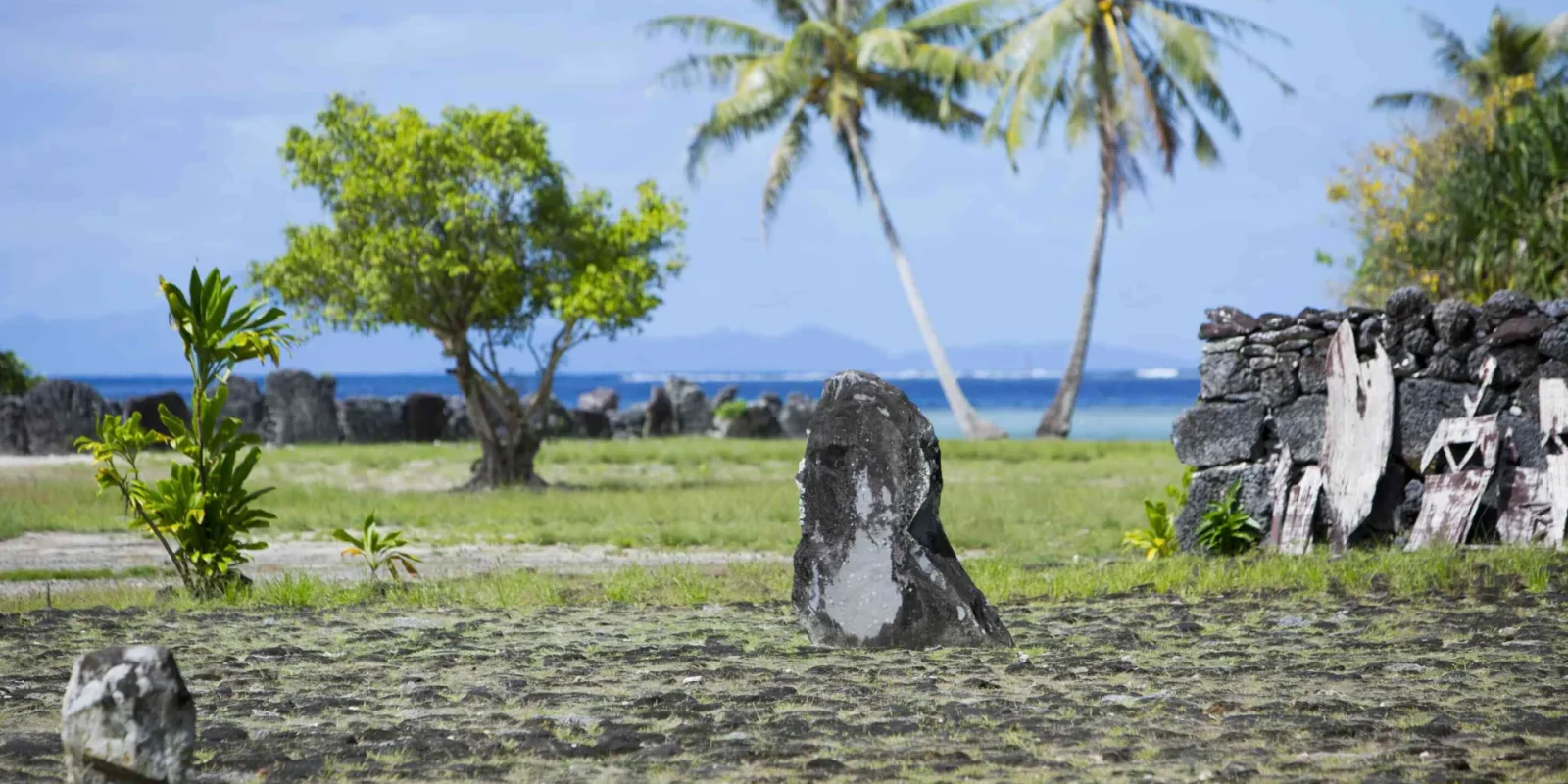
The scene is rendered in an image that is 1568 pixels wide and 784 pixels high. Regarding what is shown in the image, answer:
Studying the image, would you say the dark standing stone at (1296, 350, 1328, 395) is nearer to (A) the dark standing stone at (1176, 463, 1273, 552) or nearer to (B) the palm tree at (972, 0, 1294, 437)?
(A) the dark standing stone at (1176, 463, 1273, 552)

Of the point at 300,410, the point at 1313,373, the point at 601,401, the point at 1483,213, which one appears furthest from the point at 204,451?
the point at 601,401

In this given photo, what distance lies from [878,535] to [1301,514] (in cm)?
539

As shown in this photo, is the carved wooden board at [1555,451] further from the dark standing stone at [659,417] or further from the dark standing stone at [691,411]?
the dark standing stone at [691,411]

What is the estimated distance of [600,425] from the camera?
132 feet

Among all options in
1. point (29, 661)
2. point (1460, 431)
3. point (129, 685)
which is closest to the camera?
point (129, 685)

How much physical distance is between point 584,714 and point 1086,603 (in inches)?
185

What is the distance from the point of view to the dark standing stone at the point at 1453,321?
12.9 metres

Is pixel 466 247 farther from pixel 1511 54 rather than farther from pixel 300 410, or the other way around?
pixel 1511 54

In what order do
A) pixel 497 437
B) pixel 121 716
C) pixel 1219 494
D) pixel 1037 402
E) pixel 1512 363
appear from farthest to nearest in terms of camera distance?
pixel 1037 402 → pixel 497 437 → pixel 1219 494 → pixel 1512 363 → pixel 121 716

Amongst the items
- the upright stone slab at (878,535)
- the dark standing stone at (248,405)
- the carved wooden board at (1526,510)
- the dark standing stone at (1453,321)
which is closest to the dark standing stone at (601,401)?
the dark standing stone at (248,405)

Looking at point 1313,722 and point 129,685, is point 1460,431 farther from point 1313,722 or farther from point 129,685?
point 129,685

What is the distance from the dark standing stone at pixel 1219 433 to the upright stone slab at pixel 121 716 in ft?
32.1

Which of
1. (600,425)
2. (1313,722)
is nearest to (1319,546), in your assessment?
(1313,722)

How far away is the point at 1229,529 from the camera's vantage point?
1295 cm
